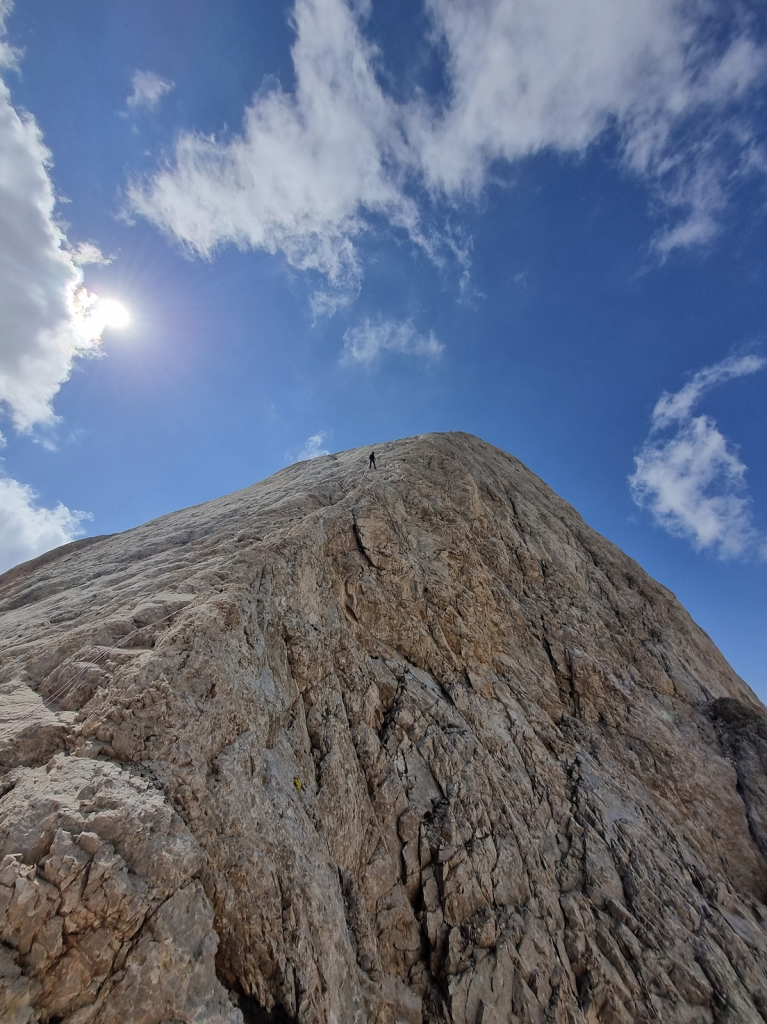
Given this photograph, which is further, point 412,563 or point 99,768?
point 412,563

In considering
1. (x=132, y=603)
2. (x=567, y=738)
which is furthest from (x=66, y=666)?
(x=567, y=738)

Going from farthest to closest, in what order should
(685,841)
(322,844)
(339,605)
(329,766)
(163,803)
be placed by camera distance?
(339,605) → (685,841) → (329,766) → (322,844) → (163,803)

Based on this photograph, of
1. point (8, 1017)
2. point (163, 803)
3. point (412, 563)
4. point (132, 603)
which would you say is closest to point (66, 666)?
point (132, 603)

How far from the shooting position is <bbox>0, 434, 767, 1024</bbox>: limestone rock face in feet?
24.0

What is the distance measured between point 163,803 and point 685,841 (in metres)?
17.1

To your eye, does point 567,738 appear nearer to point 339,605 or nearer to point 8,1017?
point 339,605

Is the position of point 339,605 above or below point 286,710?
above

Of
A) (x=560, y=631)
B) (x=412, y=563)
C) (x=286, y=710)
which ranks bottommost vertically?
(x=286, y=710)

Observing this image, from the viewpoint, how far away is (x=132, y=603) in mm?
14234

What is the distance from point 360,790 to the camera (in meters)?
12.7

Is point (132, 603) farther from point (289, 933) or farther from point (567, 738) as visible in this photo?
point (567, 738)

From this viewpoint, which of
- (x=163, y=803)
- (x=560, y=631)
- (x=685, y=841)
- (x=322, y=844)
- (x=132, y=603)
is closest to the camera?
(x=163, y=803)

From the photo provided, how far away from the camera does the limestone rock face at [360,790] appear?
287 inches

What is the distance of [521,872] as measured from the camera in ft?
41.3
